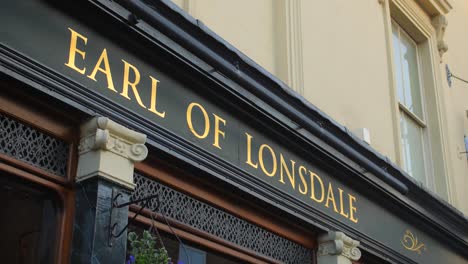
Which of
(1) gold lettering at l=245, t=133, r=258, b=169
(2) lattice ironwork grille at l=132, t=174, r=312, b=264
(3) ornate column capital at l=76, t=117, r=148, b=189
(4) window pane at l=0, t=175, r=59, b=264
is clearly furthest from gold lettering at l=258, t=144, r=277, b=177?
(4) window pane at l=0, t=175, r=59, b=264

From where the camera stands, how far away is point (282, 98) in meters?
6.86

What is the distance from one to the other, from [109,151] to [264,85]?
2039 millimetres

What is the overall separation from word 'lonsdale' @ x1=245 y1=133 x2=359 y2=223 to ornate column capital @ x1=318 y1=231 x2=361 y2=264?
0.31 meters

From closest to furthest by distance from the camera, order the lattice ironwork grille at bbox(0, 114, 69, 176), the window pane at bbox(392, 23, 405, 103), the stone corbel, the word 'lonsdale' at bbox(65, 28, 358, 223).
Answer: the lattice ironwork grille at bbox(0, 114, 69, 176), the word 'lonsdale' at bbox(65, 28, 358, 223), the window pane at bbox(392, 23, 405, 103), the stone corbel

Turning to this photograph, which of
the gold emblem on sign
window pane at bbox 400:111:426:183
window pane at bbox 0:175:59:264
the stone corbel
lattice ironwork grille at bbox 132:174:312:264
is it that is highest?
the stone corbel

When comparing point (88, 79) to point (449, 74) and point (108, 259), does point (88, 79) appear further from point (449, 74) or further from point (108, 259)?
point (449, 74)

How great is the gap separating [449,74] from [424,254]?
356 cm

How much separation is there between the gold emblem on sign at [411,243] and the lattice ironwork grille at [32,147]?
15.3 ft

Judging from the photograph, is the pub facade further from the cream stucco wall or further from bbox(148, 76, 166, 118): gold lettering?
the cream stucco wall

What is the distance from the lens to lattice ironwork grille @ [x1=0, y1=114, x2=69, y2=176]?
468 cm

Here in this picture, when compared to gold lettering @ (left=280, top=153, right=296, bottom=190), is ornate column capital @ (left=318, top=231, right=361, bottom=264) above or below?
below

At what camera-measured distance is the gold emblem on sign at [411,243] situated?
8.59 m

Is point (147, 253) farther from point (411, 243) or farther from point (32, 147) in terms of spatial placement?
point (411, 243)

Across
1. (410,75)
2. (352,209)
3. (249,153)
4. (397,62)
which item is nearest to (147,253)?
(249,153)
